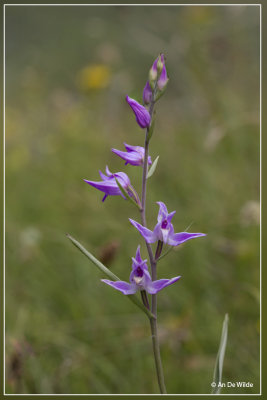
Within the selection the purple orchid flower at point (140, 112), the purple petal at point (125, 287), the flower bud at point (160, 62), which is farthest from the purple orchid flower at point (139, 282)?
the flower bud at point (160, 62)

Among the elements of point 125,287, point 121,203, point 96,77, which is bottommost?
point 125,287

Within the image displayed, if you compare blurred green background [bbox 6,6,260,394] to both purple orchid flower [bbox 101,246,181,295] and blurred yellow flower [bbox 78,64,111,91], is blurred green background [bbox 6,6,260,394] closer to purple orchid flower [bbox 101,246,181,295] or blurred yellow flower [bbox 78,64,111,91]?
blurred yellow flower [bbox 78,64,111,91]

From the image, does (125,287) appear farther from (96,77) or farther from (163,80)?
(96,77)

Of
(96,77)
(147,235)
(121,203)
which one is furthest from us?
(96,77)

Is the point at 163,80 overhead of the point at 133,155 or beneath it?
overhead

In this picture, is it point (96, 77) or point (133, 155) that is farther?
point (96, 77)

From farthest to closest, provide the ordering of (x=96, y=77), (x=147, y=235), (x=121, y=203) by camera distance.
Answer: (x=96, y=77)
(x=121, y=203)
(x=147, y=235)

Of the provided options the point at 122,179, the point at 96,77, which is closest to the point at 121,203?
the point at 96,77
